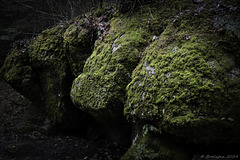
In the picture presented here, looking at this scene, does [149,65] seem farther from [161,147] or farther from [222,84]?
[161,147]

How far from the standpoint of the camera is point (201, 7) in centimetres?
300

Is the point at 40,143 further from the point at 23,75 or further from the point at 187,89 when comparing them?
the point at 187,89

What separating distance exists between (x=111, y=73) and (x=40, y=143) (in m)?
3.17

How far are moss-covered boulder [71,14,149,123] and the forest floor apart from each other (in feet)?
3.34

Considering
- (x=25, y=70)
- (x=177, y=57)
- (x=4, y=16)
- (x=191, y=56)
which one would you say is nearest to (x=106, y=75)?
(x=177, y=57)

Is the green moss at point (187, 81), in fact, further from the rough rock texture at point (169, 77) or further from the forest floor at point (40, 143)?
the forest floor at point (40, 143)

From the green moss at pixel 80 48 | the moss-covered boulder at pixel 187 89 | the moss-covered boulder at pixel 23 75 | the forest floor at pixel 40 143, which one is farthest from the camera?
the moss-covered boulder at pixel 23 75

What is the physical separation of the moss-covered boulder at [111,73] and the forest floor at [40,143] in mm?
1019

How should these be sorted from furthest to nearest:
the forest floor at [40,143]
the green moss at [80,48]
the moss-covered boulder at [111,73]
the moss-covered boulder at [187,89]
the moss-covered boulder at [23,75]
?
the moss-covered boulder at [23,75] < the green moss at [80,48] < the forest floor at [40,143] < the moss-covered boulder at [111,73] < the moss-covered boulder at [187,89]

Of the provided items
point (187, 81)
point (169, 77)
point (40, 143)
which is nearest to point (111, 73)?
point (169, 77)

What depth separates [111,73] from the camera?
3.29 metres

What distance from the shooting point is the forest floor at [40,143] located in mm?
3893

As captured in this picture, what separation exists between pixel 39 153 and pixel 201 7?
193 inches

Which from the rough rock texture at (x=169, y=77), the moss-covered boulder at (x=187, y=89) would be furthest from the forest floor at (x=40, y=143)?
the moss-covered boulder at (x=187, y=89)
